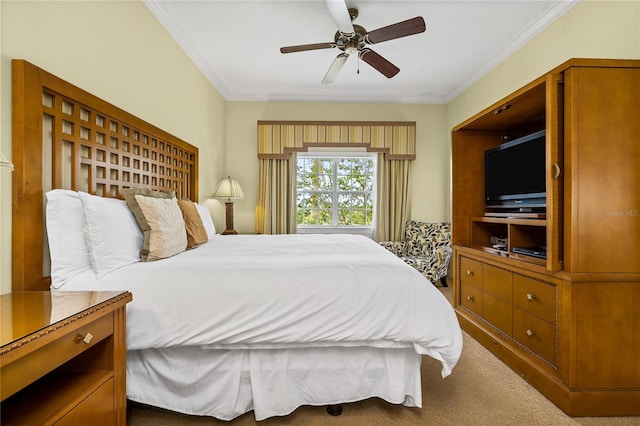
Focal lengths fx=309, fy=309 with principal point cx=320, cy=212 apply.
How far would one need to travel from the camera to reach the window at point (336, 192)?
4.78 metres

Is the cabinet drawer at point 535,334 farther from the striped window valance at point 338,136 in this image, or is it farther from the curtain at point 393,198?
the striped window valance at point 338,136

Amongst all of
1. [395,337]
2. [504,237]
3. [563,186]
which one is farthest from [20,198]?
[504,237]

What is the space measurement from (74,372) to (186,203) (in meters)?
1.47

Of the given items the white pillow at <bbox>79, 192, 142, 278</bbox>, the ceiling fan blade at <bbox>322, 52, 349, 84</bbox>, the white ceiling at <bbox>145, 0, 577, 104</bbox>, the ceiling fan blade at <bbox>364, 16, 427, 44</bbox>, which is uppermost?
the white ceiling at <bbox>145, 0, 577, 104</bbox>

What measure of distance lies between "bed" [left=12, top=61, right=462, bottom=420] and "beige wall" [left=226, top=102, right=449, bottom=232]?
287cm

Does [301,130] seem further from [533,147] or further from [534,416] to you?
[534,416]

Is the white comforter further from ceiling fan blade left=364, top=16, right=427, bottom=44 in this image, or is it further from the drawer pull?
ceiling fan blade left=364, top=16, right=427, bottom=44

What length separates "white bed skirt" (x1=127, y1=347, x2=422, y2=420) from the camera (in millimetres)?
1523

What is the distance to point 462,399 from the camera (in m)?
1.74

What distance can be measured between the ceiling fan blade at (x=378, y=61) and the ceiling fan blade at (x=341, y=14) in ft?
0.86

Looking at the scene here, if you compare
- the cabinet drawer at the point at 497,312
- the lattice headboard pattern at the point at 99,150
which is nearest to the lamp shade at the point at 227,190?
the lattice headboard pattern at the point at 99,150

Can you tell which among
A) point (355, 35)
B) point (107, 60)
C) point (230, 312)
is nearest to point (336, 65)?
point (355, 35)

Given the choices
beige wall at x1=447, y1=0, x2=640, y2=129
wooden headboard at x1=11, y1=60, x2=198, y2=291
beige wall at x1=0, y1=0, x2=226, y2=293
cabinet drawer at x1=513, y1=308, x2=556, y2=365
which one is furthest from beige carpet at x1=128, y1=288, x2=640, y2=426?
beige wall at x1=447, y1=0, x2=640, y2=129

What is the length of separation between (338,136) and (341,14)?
2369 mm
